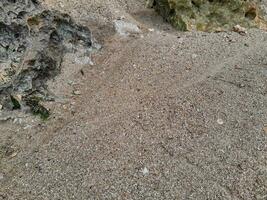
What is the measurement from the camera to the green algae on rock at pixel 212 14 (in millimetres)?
7047

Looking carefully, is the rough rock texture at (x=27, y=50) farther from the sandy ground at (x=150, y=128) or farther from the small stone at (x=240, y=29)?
the small stone at (x=240, y=29)

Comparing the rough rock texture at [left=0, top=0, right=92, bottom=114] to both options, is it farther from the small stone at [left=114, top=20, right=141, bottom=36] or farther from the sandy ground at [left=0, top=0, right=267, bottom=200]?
the small stone at [left=114, top=20, right=141, bottom=36]

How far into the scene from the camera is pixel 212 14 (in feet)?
23.5

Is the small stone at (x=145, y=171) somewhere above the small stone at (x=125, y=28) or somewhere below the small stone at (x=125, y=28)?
below

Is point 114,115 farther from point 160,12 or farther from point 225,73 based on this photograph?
point 160,12

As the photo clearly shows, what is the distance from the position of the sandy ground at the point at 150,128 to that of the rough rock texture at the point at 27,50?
0.67 feet

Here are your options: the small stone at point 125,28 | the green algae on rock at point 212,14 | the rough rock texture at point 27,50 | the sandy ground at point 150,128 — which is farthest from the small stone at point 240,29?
the rough rock texture at point 27,50

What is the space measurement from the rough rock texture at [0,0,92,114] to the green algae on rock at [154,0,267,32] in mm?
1903

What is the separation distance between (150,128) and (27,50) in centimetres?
187

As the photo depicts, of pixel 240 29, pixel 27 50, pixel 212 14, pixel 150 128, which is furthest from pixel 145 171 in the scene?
pixel 212 14

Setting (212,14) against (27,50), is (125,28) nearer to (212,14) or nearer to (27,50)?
(212,14)

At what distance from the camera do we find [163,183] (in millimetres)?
4309

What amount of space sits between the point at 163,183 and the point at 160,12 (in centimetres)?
384

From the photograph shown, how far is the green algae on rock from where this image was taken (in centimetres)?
705
